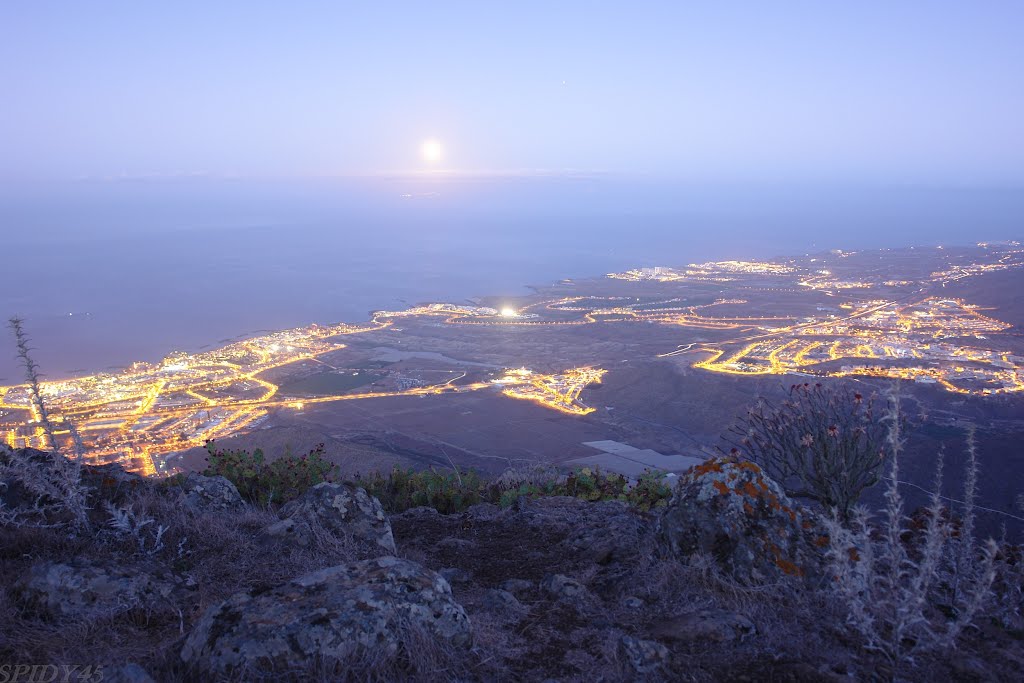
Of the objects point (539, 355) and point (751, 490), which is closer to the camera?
point (751, 490)

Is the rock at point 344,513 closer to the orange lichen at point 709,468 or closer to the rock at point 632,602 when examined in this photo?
the rock at point 632,602

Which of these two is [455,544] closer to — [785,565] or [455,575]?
[455,575]

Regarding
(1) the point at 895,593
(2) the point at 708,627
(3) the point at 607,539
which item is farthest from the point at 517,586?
(1) the point at 895,593

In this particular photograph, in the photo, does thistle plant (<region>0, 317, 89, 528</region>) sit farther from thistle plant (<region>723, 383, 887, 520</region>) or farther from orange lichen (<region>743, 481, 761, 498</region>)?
thistle plant (<region>723, 383, 887, 520</region>)

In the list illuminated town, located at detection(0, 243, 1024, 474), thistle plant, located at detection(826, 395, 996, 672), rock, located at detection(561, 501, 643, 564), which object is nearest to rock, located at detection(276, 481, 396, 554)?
rock, located at detection(561, 501, 643, 564)

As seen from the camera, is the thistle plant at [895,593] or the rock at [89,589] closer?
the thistle plant at [895,593]

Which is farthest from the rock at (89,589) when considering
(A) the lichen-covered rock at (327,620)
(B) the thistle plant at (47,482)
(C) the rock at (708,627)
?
(C) the rock at (708,627)
